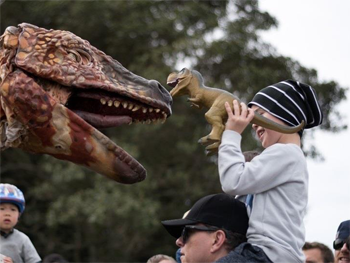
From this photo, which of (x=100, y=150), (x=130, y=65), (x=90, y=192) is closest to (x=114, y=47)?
(x=130, y=65)

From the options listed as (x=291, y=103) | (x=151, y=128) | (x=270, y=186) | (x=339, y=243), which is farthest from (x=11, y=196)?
(x=151, y=128)

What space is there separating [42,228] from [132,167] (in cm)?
1906

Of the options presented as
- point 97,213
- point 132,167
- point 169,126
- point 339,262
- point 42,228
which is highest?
point 132,167

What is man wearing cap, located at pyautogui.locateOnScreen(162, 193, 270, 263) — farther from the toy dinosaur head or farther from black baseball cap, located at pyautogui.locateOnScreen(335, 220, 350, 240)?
black baseball cap, located at pyautogui.locateOnScreen(335, 220, 350, 240)

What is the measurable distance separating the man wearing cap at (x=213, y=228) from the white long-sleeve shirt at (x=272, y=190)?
0.44 feet

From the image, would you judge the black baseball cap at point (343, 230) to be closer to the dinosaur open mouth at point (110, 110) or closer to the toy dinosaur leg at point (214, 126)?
the dinosaur open mouth at point (110, 110)

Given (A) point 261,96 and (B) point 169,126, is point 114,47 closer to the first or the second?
(B) point 169,126

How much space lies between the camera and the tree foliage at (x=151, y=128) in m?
21.5

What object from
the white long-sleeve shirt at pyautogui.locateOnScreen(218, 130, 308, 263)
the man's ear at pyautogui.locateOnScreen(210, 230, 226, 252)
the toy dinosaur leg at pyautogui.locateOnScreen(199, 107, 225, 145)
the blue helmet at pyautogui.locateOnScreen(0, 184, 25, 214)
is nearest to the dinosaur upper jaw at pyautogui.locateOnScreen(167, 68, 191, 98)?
the toy dinosaur leg at pyautogui.locateOnScreen(199, 107, 225, 145)

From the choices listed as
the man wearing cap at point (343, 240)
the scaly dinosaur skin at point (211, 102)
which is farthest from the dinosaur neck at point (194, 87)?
the man wearing cap at point (343, 240)

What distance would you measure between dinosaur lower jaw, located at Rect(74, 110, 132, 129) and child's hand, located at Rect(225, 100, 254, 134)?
808 mm

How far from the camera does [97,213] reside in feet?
66.5

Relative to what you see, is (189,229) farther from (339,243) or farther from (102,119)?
(339,243)

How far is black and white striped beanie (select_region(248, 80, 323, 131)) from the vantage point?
4.92m
